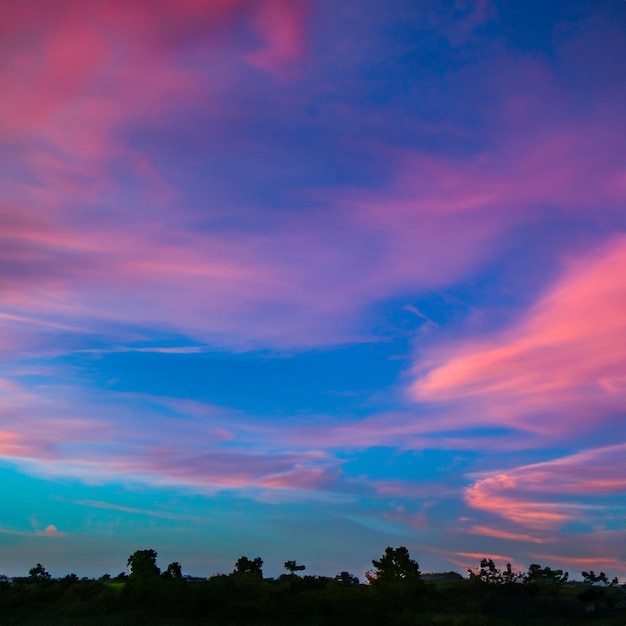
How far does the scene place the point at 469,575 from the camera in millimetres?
87938

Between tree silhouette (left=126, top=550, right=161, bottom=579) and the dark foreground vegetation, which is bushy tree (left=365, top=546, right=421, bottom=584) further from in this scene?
tree silhouette (left=126, top=550, right=161, bottom=579)

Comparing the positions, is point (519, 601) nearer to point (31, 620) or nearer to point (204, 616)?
point (204, 616)

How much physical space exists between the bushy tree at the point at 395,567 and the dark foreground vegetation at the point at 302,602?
0.51 meters

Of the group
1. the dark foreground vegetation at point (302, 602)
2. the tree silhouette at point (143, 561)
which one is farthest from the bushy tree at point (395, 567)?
the tree silhouette at point (143, 561)

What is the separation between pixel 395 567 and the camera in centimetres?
9156

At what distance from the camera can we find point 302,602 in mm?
69125

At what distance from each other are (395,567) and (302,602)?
85.4 ft

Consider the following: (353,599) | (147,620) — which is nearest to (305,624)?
(353,599)

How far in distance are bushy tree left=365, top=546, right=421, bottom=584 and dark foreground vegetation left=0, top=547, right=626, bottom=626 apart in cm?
51

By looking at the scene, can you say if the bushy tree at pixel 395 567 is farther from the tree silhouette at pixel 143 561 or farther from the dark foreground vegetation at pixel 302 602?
the tree silhouette at pixel 143 561

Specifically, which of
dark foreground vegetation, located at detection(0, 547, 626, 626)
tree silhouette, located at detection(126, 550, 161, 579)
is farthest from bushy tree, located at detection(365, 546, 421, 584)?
tree silhouette, located at detection(126, 550, 161, 579)

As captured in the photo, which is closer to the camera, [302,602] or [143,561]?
[302,602]

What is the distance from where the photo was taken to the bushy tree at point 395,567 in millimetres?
87681

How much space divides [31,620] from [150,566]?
23248 mm
